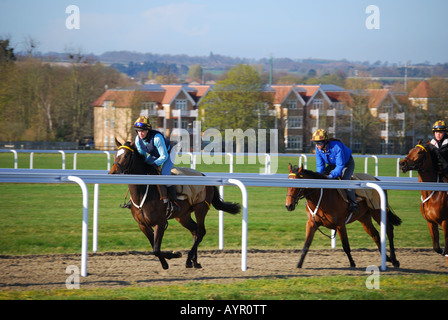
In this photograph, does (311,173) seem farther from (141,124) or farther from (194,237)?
(141,124)

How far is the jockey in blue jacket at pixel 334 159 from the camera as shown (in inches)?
278

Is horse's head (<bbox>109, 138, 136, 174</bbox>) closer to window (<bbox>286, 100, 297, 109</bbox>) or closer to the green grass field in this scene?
the green grass field

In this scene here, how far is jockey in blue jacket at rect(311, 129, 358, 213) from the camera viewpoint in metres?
7.07

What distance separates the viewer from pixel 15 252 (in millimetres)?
7930

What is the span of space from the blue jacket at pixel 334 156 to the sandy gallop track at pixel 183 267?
123cm

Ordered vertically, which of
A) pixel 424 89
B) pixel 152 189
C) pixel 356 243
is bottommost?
pixel 356 243

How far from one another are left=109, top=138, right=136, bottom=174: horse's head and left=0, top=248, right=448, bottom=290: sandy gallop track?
1183 millimetres

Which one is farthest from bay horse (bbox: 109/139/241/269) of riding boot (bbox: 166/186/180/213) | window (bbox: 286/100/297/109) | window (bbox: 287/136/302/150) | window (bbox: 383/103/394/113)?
window (bbox: 286/100/297/109)

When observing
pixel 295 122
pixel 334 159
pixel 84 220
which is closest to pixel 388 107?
pixel 295 122

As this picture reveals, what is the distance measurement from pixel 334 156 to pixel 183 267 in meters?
2.40

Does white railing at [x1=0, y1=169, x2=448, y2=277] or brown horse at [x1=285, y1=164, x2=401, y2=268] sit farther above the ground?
white railing at [x1=0, y1=169, x2=448, y2=277]
